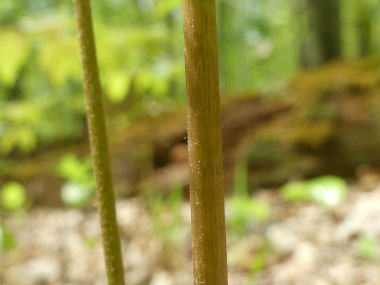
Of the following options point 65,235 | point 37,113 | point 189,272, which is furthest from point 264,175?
point 37,113

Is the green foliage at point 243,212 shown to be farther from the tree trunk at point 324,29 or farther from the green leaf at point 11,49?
the tree trunk at point 324,29

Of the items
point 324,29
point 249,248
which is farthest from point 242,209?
point 324,29

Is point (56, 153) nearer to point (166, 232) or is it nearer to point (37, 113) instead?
point (37, 113)

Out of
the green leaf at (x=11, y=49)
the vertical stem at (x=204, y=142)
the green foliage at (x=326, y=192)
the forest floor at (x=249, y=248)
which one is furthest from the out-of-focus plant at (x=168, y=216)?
the vertical stem at (x=204, y=142)

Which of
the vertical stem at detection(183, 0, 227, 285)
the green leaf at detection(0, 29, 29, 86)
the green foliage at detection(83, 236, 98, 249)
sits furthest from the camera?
the green foliage at detection(83, 236, 98, 249)

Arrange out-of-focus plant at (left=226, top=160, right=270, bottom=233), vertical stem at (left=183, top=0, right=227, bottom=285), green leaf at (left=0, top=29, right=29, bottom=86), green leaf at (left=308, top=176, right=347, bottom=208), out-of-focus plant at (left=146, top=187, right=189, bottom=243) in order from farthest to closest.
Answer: out-of-focus plant at (left=146, top=187, right=189, bottom=243), out-of-focus plant at (left=226, top=160, right=270, bottom=233), green leaf at (left=0, top=29, right=29, bottom=86), green leaf at (left=308, top=176, right=347, bottom=208), vertical stem at (left=183, top=0, right=227, bottom=285)

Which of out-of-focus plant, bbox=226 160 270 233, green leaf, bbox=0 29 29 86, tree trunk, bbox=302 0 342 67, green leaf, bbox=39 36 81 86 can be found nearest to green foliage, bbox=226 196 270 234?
out-of-focus plant, bbox=226 160 270 233

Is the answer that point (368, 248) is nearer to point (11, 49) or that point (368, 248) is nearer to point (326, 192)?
point (326, 192)

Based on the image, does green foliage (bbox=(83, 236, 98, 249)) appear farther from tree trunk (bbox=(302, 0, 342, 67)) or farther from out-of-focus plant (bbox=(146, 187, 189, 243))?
tree trunk (bbox=(302, 0, 342, 67))
